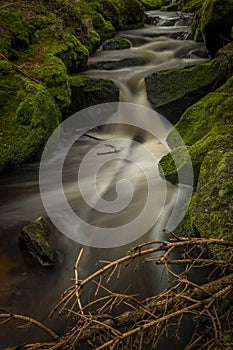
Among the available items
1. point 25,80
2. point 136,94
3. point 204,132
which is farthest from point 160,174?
point 136,94

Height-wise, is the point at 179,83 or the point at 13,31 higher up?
the point at 13,31

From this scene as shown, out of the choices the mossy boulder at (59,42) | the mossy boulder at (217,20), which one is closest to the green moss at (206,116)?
the mossy boulder at (217,20)

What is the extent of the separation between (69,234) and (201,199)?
1590 millimetres

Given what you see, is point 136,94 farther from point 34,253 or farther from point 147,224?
point 34,253

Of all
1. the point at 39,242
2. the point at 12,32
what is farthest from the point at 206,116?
the point at 12,32

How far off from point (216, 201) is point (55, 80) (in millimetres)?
4872

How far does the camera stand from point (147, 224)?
14.0ft

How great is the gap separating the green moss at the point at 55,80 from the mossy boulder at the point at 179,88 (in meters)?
1.97

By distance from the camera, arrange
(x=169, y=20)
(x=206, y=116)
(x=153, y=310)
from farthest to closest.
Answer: (x=169, y=20) → (x=206, y=116) → (x=153, y=310)

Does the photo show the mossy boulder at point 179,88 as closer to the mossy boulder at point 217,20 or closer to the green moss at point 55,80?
the mossy boulder at point 217,20

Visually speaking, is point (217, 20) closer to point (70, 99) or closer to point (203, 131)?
point (203, 131)

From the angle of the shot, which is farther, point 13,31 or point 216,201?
point 13,31

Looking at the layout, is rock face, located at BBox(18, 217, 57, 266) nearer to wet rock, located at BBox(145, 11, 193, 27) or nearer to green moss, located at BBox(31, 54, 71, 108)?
green moss, located at BBox(31, 54, 71, 108)

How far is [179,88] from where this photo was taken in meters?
Result: 7.60
